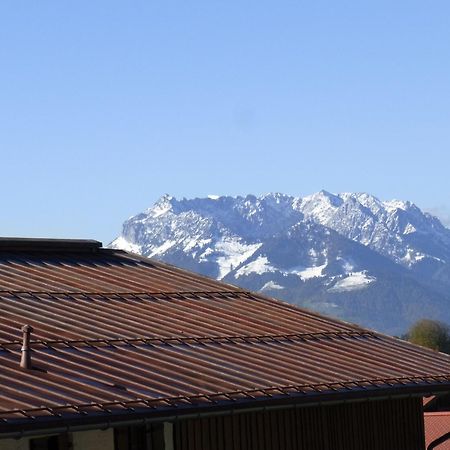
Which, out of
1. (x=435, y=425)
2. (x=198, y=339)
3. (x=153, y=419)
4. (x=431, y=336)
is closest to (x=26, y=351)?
(x=153, y=419)

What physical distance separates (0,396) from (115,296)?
8.74 meters

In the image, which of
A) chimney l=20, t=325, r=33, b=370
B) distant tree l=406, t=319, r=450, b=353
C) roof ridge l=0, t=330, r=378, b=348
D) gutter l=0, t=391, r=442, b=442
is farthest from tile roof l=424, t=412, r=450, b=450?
distant tree l=406, t=319, r=450, b=353

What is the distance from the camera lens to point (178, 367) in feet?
63.9

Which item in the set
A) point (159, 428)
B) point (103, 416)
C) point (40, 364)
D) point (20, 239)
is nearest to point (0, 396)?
point (103, 416)

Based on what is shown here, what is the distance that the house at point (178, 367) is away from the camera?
1672 cm

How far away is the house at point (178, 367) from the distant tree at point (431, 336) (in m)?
117

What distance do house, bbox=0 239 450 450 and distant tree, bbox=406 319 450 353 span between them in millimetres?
116536

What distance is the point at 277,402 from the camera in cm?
1862

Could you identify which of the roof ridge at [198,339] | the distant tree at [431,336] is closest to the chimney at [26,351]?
the roof ridge at [198,339]

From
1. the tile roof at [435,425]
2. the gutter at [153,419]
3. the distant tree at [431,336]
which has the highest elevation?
the distant tree at [431,336]

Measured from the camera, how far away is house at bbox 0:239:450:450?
54.9 ft

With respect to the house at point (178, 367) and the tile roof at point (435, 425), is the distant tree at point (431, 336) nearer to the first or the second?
the tile roof at point (435, 425)

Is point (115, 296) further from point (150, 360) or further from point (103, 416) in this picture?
point (103, 416)

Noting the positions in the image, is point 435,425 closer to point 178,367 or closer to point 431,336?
point 178,367
